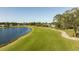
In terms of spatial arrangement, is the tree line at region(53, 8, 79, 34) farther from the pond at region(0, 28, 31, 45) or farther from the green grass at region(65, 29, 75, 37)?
the pond at region(0, 28, 31, 45)

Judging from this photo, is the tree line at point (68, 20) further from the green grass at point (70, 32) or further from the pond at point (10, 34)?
the pond at point (10, 34)

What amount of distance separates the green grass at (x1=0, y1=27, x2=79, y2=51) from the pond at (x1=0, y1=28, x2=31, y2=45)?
5 cm

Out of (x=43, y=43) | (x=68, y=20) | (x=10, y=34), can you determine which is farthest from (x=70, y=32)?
(x=10, y=34)

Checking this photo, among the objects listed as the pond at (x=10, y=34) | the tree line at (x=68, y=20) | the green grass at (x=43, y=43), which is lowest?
the green grass at (x=43, y=43)

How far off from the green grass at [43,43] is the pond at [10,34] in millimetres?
47

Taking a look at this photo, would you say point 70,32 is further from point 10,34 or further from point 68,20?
point 10,34

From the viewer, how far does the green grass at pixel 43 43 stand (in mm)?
1942

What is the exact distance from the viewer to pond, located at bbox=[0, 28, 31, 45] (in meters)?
1.96

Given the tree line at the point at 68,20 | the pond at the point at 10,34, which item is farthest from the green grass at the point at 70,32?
the pond at the point at 10,34

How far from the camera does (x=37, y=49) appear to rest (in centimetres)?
195

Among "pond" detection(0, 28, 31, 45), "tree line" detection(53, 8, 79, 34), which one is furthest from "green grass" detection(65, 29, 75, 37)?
"pond" detection(0, 28, 31, 45)

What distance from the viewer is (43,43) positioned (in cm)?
196
